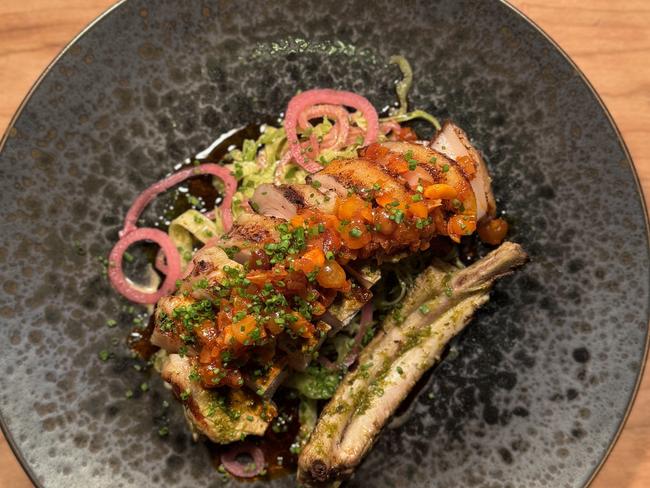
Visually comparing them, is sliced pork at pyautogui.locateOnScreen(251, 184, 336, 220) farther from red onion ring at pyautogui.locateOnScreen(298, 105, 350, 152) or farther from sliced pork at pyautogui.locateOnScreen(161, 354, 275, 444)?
sliced pork at pyautogui.locateOnScreen(161, 354, 275, 444)

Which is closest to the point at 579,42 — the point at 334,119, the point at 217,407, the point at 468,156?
the point at 468,156

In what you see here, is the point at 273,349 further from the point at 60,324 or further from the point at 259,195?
the point at 60,324

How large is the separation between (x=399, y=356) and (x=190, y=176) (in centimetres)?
220

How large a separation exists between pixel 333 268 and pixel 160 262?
1.72 meters

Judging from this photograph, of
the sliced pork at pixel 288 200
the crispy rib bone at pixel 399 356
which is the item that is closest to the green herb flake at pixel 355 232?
the sliced pork at pixel 288 200

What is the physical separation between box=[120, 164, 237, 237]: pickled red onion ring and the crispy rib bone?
62.4 inches

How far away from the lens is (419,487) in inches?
166

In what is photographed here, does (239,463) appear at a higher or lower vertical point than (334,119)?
lower

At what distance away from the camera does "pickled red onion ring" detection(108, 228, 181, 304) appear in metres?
4.42

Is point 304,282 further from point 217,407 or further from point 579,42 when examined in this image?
point 579,42

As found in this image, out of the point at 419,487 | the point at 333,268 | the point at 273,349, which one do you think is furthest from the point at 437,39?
the point at 419,487

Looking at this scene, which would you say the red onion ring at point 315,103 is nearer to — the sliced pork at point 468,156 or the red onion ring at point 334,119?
the red onion ring at point 334,119

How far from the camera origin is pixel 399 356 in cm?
416

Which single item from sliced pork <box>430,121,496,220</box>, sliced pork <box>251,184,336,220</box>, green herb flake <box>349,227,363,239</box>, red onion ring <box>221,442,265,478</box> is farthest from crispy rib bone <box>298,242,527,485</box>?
sliced pork <box>251,184,336,220</box>
